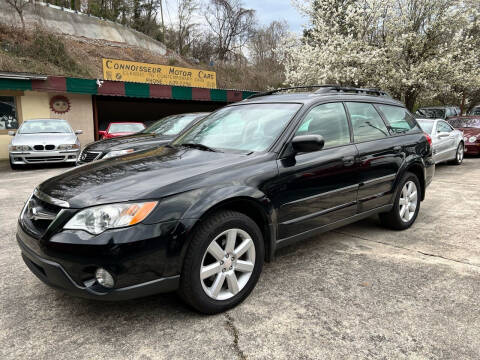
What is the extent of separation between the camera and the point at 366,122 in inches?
158

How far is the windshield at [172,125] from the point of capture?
8.17m

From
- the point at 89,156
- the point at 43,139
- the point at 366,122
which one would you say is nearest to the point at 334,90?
the point at 366,122

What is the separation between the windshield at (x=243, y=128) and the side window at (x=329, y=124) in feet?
0.54

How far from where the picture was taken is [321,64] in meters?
15.3

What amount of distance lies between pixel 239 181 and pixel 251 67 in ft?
117

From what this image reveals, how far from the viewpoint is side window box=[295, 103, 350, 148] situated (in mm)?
3400

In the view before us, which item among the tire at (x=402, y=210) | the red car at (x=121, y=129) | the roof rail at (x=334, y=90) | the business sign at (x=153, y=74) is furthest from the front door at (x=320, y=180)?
the business sign at (x=153, y=74)

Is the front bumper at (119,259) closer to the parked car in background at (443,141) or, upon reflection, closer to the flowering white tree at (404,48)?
the parked car in background at (443,141)

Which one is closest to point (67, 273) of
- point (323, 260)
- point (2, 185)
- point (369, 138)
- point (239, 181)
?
point (239, 181)

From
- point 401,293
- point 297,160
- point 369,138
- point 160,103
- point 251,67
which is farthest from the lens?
point 251,67

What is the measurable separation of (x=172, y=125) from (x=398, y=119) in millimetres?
5213

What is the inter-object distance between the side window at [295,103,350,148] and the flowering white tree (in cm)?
1089

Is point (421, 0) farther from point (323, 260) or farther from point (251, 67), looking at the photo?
point (251, 67)

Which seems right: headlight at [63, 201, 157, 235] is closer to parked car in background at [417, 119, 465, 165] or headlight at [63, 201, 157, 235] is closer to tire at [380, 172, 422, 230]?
tire at [380, 172, 422, 230]
